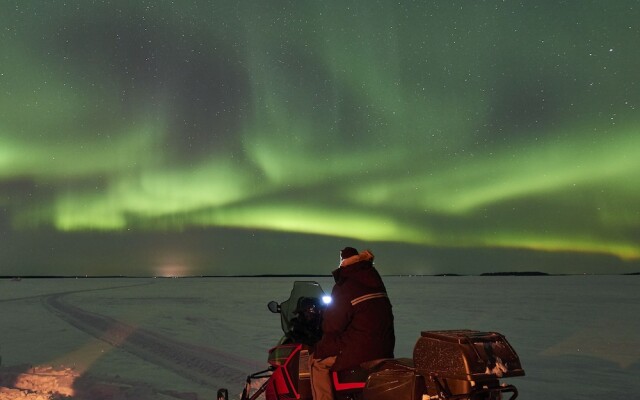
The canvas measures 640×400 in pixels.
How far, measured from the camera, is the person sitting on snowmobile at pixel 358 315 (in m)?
4.08

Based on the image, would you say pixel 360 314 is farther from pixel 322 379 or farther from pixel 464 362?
pixel 464 362

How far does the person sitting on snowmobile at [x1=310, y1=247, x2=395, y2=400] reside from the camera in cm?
408

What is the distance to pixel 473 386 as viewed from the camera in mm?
3436

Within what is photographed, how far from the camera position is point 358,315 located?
408 cm

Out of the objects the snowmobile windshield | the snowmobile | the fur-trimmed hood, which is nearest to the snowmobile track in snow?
the snowmobile windshield

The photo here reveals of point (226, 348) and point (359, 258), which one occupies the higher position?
point (359, 258)

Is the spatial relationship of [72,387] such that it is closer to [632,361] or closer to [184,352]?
[184,352]

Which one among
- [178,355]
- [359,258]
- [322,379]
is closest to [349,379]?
[322,379]

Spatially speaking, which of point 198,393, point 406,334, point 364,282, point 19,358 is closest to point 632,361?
point 406,334

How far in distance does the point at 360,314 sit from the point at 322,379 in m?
0.72

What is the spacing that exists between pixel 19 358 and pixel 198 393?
20.3ft

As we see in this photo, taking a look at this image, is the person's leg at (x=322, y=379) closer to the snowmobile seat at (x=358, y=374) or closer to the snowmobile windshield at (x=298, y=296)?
the snowmobile seat at (x=358, y=374)

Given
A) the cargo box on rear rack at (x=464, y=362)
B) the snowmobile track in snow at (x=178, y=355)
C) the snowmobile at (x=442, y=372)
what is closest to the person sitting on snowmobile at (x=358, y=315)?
the snowmobile at (x=442, y=372)

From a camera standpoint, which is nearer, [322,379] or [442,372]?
[442,372]
